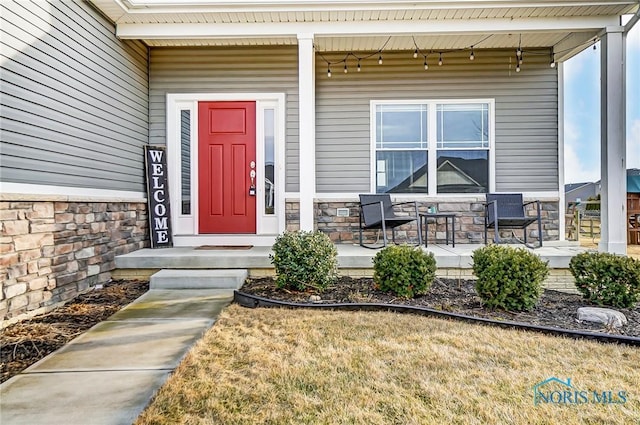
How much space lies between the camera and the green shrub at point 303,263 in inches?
145

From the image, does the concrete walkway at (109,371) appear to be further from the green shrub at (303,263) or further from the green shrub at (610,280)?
the green shrub at (610,280)

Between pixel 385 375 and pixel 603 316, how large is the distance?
2.05 m

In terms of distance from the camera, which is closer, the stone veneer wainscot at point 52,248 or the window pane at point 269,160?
the stone veneer wainscot at point 52,248

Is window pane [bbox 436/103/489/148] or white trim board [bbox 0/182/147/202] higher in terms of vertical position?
window pane [bbox 436/103/489/148]

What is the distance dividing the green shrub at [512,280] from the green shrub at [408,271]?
488mm

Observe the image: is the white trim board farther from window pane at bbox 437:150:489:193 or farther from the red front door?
window pane at bbox 437:150:489:193

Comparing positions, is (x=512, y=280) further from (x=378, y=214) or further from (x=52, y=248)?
(x=52, y=248)

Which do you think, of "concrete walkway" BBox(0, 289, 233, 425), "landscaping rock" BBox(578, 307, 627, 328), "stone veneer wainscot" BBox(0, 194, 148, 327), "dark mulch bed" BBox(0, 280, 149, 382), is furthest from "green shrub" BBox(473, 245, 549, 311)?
"stone veneer wainscot" BBox(0, 194, 148, 327)

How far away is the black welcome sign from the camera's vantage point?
205 inches

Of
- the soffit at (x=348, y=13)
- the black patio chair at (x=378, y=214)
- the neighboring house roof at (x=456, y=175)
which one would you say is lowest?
the black patio chair at (x=378, y=214)

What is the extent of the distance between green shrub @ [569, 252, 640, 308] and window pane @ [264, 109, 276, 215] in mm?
3736

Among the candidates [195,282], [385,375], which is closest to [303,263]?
[195,282]

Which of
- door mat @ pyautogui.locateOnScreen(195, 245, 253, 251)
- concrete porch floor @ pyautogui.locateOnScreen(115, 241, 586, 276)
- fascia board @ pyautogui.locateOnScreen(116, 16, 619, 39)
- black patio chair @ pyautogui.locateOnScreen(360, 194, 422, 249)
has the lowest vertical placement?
concrete porch floor @ pyautogui.locateOnScreen(115, 241, 586, 276)

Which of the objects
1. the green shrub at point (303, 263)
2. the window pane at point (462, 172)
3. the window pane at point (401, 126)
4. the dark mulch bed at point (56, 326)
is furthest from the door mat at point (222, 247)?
the window pane at point (462, 172)
